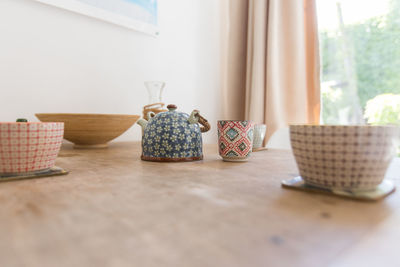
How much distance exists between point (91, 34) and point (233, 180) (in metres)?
1.25

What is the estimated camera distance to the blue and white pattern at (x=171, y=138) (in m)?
0.73

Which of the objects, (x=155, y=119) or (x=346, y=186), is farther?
(x=155, y=119)

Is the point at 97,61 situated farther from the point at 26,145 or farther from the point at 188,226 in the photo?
the point at 188,226

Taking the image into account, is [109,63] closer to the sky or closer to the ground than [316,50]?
closer to the ground

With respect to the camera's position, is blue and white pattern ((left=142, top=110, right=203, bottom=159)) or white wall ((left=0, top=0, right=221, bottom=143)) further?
white wall ((left=0, top=0, right=221, bottom=143))

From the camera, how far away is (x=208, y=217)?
1.03 feet

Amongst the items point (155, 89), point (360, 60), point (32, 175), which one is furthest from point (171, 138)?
point (360, 60)

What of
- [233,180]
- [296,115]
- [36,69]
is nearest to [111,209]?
[233,180]

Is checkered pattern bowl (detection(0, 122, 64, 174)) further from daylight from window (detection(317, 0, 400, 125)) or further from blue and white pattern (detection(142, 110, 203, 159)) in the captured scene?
daylight from window (detection(317, 0, 400, 125))

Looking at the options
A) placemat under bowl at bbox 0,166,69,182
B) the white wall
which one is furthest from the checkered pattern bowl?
the white wall

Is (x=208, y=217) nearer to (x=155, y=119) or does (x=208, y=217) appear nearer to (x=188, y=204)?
(x=188, y=204)

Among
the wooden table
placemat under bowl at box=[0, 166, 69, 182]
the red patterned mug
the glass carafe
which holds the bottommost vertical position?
the wooden table

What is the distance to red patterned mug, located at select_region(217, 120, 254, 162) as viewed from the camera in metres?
0.73

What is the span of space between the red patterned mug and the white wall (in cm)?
94
